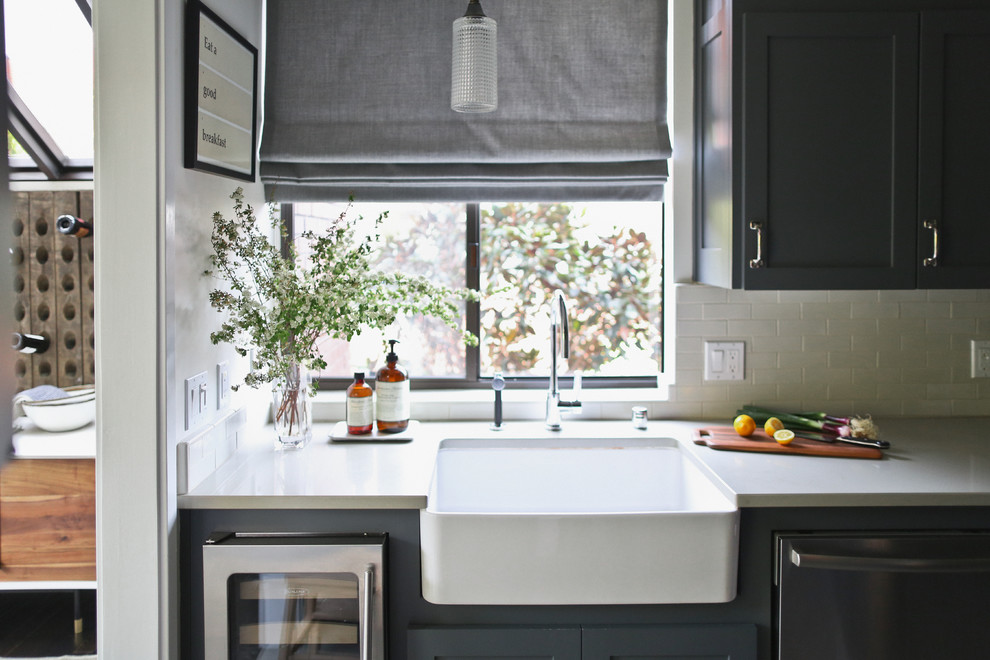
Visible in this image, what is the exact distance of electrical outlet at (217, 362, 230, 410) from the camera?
7.18 feet

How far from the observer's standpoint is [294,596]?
1.88m

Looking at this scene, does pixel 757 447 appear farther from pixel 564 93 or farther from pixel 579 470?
pixel 564 93

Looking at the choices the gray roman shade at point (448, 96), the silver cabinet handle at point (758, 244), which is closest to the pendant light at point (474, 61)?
the gray roman shade at point (448, 96)

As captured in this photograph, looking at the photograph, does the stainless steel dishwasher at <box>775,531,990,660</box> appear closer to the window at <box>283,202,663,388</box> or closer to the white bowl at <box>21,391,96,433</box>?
the window at <box>283,202,663,388</box>

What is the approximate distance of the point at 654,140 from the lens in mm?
2631

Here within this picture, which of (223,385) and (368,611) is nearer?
(368,611)

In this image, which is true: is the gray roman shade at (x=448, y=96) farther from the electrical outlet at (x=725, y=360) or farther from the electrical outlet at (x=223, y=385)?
the electrical outlet at (x=223, y=385)

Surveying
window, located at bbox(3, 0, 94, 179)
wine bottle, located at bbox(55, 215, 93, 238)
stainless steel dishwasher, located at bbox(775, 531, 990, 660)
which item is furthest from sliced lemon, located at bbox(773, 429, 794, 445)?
window, located at bbox(3, 0, 94, 179)

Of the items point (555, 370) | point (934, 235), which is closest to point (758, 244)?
point (934, 235)

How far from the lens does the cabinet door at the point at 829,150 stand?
218cm

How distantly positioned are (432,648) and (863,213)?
5.06 ft

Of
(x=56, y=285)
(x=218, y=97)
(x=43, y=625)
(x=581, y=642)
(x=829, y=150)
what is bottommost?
(x=43, y=625)

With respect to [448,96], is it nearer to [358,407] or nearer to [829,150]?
[358,407]

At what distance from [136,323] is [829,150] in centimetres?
175
